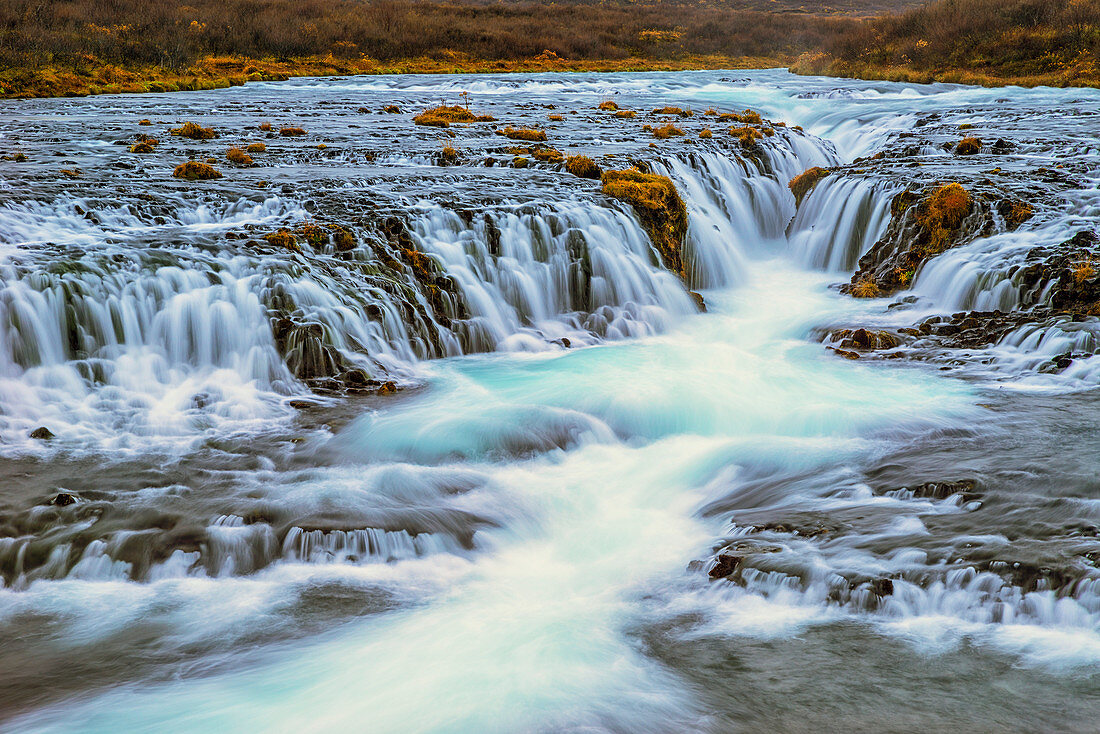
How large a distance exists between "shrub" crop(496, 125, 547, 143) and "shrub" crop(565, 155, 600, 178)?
344cm

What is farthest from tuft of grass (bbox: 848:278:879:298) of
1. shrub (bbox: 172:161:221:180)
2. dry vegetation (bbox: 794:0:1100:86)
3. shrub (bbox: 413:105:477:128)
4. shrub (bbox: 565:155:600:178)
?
dry vegetation (bbox: 794:0:1100:86)

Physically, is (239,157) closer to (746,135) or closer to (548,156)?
(548,156)

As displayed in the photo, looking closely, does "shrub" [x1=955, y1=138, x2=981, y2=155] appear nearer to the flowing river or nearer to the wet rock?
the flowing river

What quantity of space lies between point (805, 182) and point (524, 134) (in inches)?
235

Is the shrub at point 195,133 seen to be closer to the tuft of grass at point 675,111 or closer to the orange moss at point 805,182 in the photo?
the orange moss at point 805,182

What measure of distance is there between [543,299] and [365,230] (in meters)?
2.41

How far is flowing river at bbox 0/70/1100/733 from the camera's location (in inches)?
174

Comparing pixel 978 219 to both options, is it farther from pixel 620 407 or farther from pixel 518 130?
pixel 518 130

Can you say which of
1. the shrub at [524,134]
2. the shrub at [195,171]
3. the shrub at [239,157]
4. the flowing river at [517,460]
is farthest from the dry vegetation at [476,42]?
the flowing river at [517,460]

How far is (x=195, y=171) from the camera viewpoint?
12.6 m

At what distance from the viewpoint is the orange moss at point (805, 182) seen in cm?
1547

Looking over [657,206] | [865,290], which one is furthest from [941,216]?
[657,206]

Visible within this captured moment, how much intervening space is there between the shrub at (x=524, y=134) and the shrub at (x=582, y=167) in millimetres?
3443

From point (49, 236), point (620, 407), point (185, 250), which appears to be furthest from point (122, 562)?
point (49, 236)
